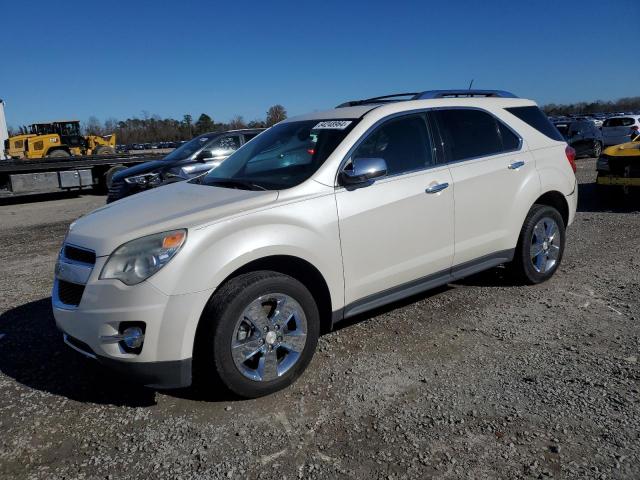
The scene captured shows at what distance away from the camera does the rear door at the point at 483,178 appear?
4.25 metres

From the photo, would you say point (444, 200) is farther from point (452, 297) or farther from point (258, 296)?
point (258, 296)

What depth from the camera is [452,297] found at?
16.2 feet

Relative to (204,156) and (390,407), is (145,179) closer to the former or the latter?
(204,156)

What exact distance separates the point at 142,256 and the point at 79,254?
1.81 ft

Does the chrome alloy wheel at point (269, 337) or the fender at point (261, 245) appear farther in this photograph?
the chrome alloy wheel at point (269, 337)

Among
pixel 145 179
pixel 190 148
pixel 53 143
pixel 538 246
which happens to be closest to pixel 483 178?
pixel 538 246

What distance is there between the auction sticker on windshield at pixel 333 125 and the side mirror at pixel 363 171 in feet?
1.56

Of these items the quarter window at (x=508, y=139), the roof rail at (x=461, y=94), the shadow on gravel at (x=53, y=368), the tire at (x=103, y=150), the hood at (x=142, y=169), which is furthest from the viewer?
the tire at (x=103, y=150)

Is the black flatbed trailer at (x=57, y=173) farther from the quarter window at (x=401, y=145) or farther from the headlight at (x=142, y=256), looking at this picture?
the headlight at (x=142, y=256)

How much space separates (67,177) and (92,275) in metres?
14.2

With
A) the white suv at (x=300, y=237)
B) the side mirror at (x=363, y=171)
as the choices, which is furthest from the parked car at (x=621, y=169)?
the side mirror at (x=363, y=171)

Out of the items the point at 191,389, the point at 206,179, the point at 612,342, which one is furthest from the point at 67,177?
the point at 612,342

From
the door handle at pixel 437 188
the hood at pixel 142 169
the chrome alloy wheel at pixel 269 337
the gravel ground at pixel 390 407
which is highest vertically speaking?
the hood at pixel 142 169

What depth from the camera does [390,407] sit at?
10.1ft
